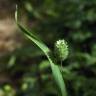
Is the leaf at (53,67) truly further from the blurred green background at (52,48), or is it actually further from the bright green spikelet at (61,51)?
the blurred green background at (52,48)

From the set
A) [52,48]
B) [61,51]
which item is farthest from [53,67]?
[52,48]

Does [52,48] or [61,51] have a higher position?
[52,48]

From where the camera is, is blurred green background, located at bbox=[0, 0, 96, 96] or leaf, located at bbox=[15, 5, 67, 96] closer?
leaf, located at bbox=[15, 5, 67, 96]

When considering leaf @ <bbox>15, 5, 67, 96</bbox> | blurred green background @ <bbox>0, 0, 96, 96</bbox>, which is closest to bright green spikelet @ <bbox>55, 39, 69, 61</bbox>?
leaf @ <bbox>15, 5, 67, 96</bbox>

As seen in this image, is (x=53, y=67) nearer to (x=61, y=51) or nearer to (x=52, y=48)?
(x=61, y=51)

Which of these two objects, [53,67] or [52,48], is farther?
[52,48]

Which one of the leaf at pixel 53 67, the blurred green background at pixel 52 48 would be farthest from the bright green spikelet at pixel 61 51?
the blurred green background at pixel 52 48

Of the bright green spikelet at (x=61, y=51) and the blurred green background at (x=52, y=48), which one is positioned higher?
the blurred green background at (x=52, y=48)

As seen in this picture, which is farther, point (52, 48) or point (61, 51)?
point (52, 48)

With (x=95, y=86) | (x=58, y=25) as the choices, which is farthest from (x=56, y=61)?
(x=58, y=25)

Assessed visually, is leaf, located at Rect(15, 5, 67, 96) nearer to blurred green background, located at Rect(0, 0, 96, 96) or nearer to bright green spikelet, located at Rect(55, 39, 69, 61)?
bright green spikelet, located at Rect(55, 39, 69, 61)
